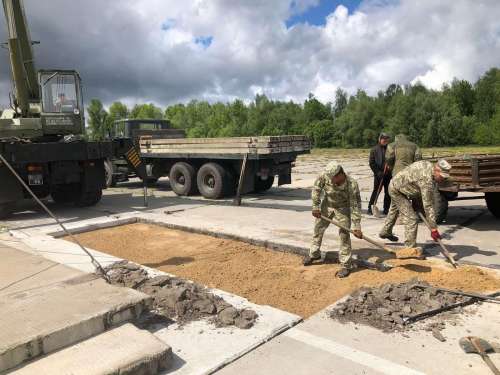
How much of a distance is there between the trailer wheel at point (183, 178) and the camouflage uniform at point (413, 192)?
6.97 metres

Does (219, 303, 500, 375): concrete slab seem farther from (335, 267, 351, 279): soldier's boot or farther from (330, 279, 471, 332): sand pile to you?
(335, 267, 351, 279): soldier's boot

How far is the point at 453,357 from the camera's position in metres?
3.23

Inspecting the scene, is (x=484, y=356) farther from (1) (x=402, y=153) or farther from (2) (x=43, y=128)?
(2) (x=43, y=128)

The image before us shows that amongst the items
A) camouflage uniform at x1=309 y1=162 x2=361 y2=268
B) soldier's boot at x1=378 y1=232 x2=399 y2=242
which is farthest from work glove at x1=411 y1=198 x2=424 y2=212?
camouflage uniform at x1=309 y1=162 x2=361 y2=268

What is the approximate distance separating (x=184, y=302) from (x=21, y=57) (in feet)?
26.3

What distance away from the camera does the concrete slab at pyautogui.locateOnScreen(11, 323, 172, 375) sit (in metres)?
2.93

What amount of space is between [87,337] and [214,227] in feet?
14.3

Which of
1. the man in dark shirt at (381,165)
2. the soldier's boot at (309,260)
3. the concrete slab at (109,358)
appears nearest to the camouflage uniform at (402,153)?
the man in dark shirt at (381,165)

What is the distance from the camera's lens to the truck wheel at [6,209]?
29.8 feet

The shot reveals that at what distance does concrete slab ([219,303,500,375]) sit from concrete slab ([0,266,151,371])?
3.55 ft

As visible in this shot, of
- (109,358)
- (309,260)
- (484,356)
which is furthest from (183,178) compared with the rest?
(484,356)

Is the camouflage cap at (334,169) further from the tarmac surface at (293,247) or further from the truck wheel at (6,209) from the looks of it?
the truck wheel at (6,209)

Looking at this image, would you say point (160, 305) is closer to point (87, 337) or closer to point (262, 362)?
point (87, 337)

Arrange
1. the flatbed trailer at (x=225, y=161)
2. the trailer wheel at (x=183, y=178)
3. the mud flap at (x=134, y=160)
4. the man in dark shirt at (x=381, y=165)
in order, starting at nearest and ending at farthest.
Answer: the man in dark shirt at (x=381, y=165) < the flatbed trailer at (x=225, y=161) < the mud flap at (x=134, y=160) < the trailer wheel at (x=183, y=178)
